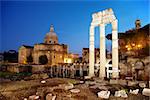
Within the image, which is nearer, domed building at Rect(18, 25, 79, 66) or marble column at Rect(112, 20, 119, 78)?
marble column at Rect(112, 20, 119, 78)

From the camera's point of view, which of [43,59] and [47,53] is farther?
[47,53]

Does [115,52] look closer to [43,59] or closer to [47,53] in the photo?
[43,59]

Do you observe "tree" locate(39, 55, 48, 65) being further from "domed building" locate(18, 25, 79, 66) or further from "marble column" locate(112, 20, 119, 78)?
"marble column" locate(112, 20, 119, 78)

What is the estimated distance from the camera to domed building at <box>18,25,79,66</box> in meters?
49.6

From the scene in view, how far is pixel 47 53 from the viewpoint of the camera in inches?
1959

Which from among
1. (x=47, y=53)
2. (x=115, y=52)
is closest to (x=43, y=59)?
(x=47, y=53)

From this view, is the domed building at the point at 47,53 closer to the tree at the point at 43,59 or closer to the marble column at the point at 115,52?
the tree at the point at 43,59

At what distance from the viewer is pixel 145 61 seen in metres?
23.6

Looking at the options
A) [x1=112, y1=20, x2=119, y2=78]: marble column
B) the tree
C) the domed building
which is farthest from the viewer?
the domed building

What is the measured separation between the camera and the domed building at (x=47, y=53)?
49594 millimetres

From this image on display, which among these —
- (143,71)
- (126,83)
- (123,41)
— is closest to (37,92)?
(126,83)

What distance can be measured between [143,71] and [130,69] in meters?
1.90

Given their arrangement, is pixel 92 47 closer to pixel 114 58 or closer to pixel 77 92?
pixel 114 58

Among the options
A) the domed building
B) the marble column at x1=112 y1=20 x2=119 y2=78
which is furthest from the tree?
the marble column at x1=112 y1=20 x2=119 y2=78
